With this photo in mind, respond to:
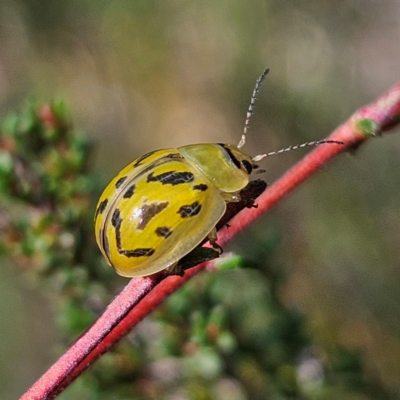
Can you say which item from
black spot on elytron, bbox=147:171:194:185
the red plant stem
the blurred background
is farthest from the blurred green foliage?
the blurred background

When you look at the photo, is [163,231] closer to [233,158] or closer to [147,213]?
[147,213]

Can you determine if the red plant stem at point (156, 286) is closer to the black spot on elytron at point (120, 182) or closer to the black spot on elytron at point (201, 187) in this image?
the black spot on elytron at point (201, 187)

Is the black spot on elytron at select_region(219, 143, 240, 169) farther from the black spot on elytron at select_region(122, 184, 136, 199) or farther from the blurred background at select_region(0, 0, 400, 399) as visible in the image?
the blurred background at select_region(0, 0, 400, 399)

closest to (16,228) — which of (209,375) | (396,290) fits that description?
(209,375)

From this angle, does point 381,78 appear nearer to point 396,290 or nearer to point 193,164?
point 396,290

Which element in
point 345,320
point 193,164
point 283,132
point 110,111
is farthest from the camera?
point 110,111

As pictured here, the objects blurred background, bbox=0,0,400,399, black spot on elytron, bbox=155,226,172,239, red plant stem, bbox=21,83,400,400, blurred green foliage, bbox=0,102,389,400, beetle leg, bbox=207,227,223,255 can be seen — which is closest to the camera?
red plant stem, bbox=21,83,400,400

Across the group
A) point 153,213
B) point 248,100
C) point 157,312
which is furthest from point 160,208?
point 248,100
